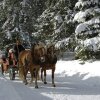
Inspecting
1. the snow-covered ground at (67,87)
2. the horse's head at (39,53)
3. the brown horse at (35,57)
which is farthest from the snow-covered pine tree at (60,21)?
the horse's head at (39,53)

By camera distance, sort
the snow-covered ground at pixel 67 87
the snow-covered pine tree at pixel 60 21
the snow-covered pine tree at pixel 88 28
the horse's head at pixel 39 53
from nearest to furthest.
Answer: the snow-covered ground at pixel 67 87
the horse's head at pixel 39 53
the snow-covered pine tree at pixel 88 28
the snow-covered pine tree at pixel 60 21

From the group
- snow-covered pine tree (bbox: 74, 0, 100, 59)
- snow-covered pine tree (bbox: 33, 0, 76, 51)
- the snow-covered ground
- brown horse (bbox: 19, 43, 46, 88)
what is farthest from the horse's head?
snow-covered pine tree (bbox: 33, 0, 76, 51)

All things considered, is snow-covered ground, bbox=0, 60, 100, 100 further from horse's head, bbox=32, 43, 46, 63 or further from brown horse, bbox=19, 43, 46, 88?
horse's head, bbox=32, 43, 46, 63

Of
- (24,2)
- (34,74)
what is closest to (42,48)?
(34,74)

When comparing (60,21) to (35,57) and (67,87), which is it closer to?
(35,57)

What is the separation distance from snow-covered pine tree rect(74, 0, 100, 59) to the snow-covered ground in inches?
28.9

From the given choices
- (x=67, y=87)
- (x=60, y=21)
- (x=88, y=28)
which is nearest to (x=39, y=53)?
(x=67, y=87)

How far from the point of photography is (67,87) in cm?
1452

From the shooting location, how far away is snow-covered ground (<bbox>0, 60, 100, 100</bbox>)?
40.1 feet

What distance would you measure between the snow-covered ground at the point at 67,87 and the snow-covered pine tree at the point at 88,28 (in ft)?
2.41

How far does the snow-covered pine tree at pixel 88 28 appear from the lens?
1739 cm

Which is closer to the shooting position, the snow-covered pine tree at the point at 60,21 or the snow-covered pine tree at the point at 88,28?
the snow-covered pine tree at the point at 88,28

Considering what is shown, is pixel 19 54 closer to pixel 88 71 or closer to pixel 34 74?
pixel 34 74

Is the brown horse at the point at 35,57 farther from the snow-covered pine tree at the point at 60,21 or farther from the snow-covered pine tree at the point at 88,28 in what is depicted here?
the snow-covered pine tree at the point at 60,21
